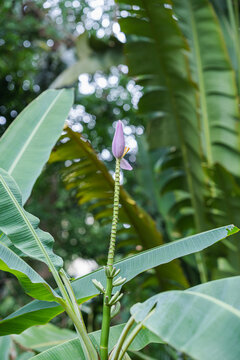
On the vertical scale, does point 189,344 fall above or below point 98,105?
above

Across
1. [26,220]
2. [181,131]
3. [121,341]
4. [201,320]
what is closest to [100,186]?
[181,131]

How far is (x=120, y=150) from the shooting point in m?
0.71

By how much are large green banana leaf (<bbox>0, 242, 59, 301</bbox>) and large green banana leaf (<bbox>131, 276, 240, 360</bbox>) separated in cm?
20

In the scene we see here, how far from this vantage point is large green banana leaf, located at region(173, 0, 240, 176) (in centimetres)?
180

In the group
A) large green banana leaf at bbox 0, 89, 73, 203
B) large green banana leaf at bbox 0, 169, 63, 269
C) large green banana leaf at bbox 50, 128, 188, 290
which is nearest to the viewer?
large green banana leaf at bbox 0, 169, 63, 269

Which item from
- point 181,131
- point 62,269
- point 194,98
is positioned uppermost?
point 62,269

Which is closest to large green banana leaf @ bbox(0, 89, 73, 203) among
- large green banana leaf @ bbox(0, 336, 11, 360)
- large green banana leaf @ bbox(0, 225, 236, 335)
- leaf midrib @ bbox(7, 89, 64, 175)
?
leaf midrib @ bbox(7, 89, 64, 175)

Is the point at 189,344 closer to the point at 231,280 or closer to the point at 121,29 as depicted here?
the point at 231,280

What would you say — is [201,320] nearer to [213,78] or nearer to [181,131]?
[181,131]

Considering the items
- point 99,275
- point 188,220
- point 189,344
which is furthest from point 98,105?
point 189,344

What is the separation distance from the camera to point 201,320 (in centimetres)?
50

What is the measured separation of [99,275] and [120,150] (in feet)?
0.84

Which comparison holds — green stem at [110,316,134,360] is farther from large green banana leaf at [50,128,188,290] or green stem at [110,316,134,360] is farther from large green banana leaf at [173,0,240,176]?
large green banana leaf at [173,0,240,176]

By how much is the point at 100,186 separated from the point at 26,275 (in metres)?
1.01
